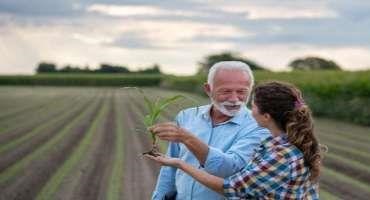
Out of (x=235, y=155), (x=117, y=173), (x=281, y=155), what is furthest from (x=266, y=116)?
(x=117, y=173)

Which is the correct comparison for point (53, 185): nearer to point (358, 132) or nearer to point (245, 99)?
point (245, 99)

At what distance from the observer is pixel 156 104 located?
430cm

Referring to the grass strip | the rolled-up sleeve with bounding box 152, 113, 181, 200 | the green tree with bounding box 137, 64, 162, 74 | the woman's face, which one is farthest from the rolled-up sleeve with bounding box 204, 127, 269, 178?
the green tree with bounding box 137, 64, 162, 74

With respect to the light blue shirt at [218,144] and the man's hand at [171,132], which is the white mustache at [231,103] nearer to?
the light blue shirt at [218,144]

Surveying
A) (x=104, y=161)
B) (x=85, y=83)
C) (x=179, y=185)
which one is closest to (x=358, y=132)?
(x=104, y=161)

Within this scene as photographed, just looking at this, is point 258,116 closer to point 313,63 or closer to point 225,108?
point 225,108

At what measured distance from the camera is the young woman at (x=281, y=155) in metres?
3.74

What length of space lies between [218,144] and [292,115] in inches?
23.7

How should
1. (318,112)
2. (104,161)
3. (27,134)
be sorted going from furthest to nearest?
1. (318,112)
2. (27,134)
3. (104,161)

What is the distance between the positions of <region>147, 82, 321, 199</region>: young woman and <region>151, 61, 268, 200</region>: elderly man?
0.60ft

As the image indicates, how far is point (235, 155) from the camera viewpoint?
4086 millimetres

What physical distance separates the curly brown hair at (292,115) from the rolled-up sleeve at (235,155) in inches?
8.1

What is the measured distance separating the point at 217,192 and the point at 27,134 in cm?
1661

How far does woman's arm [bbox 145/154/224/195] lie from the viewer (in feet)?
12.9
